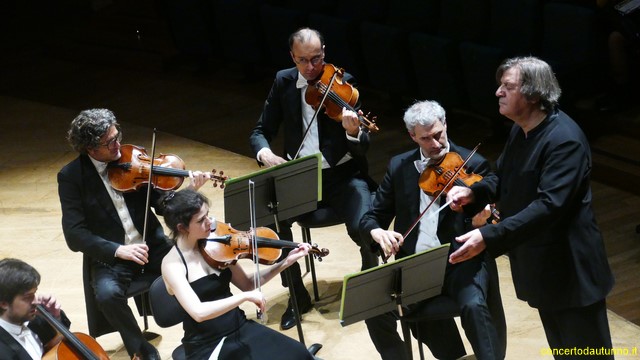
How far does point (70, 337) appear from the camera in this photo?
11.7 ft

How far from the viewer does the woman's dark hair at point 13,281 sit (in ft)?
11.6

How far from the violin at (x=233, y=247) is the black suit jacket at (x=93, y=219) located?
2.29 ft

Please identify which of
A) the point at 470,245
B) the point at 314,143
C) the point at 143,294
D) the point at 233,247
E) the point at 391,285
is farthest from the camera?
the point at 314,143

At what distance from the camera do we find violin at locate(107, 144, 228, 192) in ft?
14.5

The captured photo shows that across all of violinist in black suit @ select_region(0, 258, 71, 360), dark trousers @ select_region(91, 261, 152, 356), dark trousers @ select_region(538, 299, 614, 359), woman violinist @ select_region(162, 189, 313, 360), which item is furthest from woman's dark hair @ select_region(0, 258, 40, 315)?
dark trousers @ select_region(538, 299, 614, 359)

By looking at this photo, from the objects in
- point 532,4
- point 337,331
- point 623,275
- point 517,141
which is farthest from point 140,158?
point 532,4

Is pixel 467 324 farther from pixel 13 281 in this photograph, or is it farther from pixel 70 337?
pixel 13 281

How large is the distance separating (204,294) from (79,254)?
197cm

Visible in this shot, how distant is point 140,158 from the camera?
14.6ft

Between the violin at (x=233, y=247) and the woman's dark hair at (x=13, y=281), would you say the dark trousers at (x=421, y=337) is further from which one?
the woman's dark hair at (x=13, y=281)

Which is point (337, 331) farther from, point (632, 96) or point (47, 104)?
point (47, 104)

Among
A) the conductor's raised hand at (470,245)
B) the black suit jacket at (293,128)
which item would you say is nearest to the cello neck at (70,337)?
the conductor's raised hand at (470,245)

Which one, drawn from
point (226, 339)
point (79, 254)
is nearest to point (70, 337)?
point (226, 339)

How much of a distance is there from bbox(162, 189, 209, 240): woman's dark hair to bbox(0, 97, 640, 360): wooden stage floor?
1.09 m
